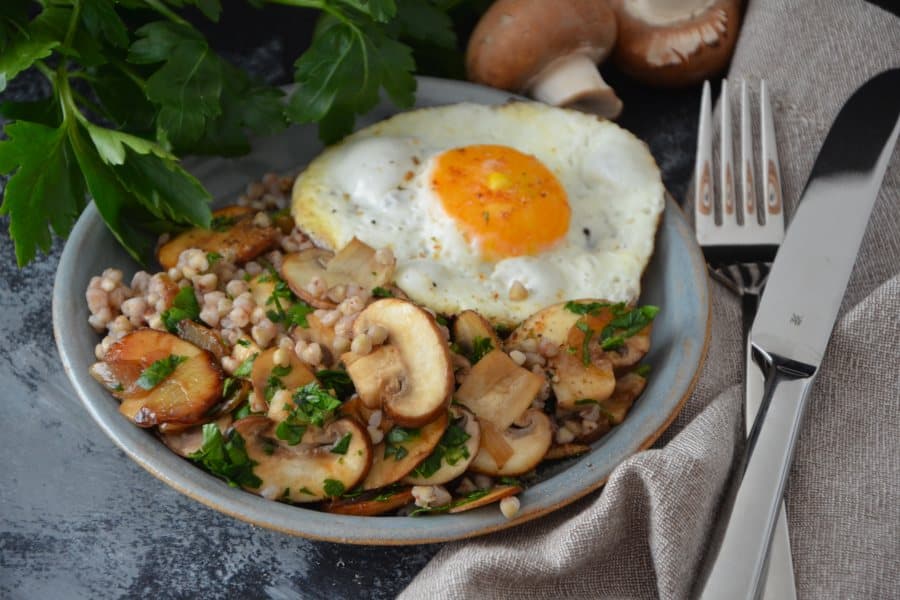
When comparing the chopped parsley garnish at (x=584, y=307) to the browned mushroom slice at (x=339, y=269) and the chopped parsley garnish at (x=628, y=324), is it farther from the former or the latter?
the browned mushroom slice at (x=339, y=269)

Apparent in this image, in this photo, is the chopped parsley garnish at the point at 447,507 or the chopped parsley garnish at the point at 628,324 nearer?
the chopped parsley garnish at the point at 447,507

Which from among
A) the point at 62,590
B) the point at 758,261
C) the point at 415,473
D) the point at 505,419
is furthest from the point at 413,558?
the point at 758,261

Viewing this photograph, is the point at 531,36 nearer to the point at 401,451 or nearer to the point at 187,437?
the point at 401,451

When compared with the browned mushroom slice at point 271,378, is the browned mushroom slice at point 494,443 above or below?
below

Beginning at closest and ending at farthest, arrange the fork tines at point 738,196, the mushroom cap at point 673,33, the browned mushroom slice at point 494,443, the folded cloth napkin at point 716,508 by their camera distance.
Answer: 1. the folded cloth napkin at point 716,508
2. the browned mushroom slice at point 494,443
3. the fork tines at point 738,196
4. the mushroom cap at point 673,33

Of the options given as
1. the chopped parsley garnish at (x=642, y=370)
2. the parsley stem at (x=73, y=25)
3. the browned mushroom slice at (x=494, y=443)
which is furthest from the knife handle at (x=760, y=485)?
the parsley stem at (x=73, y=25)

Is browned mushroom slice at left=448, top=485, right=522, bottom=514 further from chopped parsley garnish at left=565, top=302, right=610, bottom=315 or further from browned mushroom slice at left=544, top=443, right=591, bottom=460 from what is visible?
chopped parsley garnish at left=565, top=302, right=610, bottom=315

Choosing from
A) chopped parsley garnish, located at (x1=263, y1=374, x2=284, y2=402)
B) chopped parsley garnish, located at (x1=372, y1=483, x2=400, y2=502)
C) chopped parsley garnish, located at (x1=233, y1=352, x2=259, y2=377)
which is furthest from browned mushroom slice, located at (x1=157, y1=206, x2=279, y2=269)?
chopped parsley garnish, located at (x1=372, y1=483, x2=400, y2=502)
